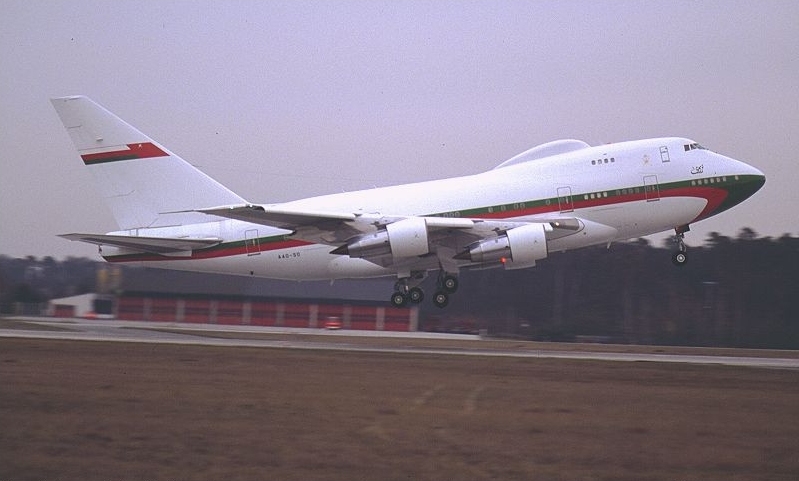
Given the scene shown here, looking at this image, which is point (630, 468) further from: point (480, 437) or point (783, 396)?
point (783, 396)

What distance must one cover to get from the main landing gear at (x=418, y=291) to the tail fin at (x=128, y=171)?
842cm

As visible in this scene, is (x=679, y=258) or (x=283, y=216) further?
(x=679, y=258)

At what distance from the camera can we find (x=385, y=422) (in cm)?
1809

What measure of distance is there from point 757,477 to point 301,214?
21.8m

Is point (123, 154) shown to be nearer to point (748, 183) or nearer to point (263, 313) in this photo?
point (263, 313)

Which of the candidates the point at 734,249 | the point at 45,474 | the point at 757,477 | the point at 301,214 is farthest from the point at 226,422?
the point at 734,249

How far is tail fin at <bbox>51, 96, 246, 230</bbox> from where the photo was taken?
3934cm

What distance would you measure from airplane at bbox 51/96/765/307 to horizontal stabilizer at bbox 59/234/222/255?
51 millimetres

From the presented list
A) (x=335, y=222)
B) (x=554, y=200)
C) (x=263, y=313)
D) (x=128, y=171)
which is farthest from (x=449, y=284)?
(x=263, y=313)

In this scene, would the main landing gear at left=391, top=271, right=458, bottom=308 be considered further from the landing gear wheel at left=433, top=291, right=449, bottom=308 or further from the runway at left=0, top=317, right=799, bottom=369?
the runway at left=0, top=317, right=799, bottom=369

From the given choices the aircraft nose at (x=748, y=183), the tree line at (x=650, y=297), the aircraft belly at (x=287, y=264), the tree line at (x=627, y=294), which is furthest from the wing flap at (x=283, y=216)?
the tree line at (x=650, y=297)

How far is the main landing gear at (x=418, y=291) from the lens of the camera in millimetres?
38369

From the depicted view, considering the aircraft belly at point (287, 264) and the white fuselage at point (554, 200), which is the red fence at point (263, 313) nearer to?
the aircraft belly at point (287, 264)

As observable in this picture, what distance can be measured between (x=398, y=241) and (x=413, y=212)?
323 centimetres
